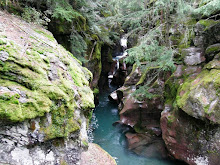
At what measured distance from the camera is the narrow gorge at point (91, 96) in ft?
11.7

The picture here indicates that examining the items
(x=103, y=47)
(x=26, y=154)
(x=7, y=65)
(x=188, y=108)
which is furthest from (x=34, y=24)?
(x=103, y=47)

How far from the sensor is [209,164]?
7316 millimetres

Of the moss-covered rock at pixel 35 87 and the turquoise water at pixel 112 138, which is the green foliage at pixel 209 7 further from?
the turquoise water at pixel 112 138

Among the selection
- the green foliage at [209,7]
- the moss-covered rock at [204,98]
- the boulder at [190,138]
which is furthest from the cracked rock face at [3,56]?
the boulder at [190,138]

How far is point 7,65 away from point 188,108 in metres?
7.43

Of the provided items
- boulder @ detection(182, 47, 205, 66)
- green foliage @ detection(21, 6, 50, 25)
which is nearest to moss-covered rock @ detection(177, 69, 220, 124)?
boulder @ detection(182, 47, 205, 66)

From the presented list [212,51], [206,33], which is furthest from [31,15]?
[206,33]

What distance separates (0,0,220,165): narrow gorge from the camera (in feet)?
11.7

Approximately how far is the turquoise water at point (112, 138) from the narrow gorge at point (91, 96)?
0.20ft

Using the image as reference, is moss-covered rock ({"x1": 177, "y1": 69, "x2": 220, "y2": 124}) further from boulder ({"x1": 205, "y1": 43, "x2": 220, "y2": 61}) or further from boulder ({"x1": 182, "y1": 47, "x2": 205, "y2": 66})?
boulder ({"x1": 182, "y1": 47, "x2": 205, "y2": 66})

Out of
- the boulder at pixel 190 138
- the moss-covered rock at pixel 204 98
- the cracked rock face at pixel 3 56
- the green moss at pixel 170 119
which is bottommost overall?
the boulder at pixel 190 138

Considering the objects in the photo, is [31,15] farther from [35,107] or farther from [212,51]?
[212,51]

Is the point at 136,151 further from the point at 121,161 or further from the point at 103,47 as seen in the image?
the point at 103,47

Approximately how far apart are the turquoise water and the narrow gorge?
62 mm
